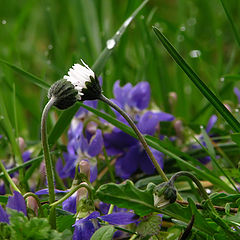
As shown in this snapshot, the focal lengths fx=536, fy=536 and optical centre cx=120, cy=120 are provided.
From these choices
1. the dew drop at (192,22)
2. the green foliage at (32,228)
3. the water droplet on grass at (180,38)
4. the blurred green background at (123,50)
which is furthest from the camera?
the dew drop at (192,22)

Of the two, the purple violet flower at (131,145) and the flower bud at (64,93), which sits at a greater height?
the flower bud at (64,93)

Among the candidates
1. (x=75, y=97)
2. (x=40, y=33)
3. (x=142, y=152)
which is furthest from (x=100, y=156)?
(x=40, y=33)

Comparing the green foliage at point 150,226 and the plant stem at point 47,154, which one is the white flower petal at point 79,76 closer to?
the plant stem at point 47,154

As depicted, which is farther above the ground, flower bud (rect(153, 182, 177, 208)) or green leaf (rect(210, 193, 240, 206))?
flower bud (rect(153, 182, 177, 208))

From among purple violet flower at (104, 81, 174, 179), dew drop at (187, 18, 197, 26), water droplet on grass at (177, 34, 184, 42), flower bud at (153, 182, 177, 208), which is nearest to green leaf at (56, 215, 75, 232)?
flower bud at (153, 182, 177, 208)

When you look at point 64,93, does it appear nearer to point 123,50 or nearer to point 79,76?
point 79,76

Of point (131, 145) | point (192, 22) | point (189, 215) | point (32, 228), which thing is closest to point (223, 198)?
point (189, 215)

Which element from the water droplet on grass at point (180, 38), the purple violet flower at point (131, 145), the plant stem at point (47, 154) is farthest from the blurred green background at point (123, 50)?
the plant stem at point (47, 154)

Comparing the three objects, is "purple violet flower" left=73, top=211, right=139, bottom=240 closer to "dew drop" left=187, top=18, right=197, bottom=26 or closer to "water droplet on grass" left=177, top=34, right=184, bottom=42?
"water droplet on grass" left=177, top=34, right=184, bottom=42
